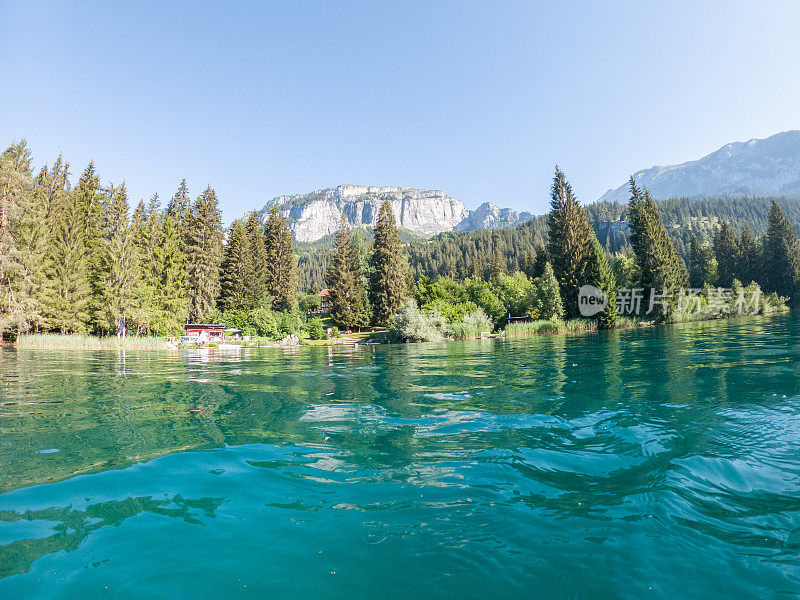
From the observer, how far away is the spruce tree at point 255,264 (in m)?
47.0

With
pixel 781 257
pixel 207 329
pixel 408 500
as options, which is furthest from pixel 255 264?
pixel 781 257

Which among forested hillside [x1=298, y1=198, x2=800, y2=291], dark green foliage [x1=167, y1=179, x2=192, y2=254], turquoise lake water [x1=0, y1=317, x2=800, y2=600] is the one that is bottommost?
turquoise lake water [x1=0, y1=317, x2=800, y2=600]

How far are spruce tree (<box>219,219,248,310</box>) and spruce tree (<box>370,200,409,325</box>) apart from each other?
52.2 feet

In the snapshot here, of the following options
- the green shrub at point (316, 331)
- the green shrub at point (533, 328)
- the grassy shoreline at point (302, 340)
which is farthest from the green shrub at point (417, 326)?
the green shrub at point (316, 331)

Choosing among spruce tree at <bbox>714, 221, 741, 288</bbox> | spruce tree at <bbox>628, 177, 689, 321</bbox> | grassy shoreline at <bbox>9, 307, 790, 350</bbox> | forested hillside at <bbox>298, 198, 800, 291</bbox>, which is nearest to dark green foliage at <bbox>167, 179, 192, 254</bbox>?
grassy shoreline at <bbox>9, 307, 790, 350</bbox>

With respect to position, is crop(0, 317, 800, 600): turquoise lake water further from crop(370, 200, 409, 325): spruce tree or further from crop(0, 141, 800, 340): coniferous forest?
crop(370, 200, 409, 325): spruce tree

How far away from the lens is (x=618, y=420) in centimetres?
504

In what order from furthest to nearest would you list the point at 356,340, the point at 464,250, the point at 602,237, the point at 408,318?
the point at 602,237 < the point at 464,250 < the point at 356,340 < the point at 408,318

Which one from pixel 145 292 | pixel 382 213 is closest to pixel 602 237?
pixel 382 213

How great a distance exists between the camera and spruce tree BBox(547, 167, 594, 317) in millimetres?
41844

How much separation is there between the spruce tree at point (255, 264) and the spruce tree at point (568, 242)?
33897mm

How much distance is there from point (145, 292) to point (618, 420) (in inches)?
1550

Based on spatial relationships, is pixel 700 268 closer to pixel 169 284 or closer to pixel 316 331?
pixel 316 331

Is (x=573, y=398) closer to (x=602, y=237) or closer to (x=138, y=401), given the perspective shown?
(x=138, y=401)
